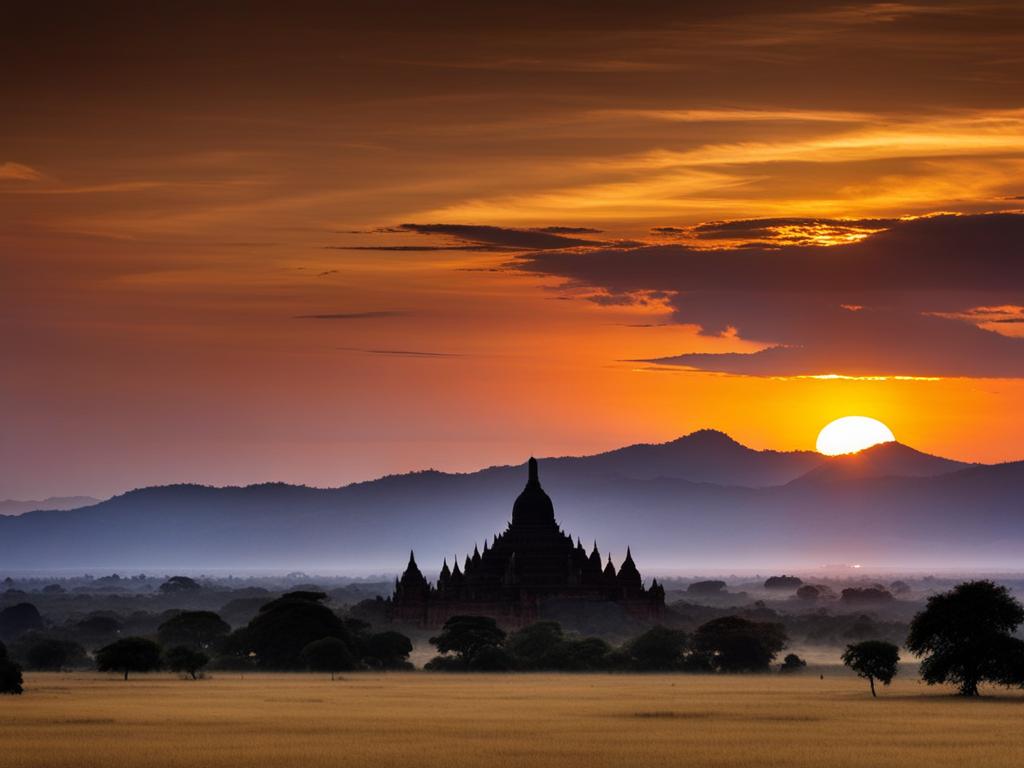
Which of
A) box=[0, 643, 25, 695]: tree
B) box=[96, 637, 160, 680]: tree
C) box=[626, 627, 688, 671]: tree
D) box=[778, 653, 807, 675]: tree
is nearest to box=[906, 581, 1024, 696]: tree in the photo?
box=[778, 653, 807, 675]: tree

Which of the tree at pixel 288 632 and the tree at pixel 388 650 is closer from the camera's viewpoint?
the tree at pixel 288 632

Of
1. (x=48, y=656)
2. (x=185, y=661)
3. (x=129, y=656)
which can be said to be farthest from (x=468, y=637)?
(x=48, y=656)

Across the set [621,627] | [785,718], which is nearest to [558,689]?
[785,718]

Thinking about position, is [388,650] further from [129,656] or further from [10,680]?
[10,680]

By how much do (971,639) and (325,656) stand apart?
4891 centimetres

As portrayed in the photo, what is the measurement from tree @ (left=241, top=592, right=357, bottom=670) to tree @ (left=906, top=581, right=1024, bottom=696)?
48277mm

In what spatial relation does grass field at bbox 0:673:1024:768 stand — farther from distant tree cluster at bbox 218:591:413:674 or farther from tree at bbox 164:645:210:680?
distant tree cluster at bbox 218:591:413:674

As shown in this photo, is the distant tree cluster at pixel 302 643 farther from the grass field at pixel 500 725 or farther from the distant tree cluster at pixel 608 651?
the grass field at pixel 500 725

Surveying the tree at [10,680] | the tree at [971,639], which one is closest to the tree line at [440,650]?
the tree at [10,680]

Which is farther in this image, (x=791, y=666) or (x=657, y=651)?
(x=791, y=666)

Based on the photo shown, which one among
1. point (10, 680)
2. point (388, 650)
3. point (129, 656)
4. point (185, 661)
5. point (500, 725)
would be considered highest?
point (388, 650)

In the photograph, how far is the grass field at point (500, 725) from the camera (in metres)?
77.6

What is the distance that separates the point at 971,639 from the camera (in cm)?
11488

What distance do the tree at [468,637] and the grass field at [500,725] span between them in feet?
72.1
